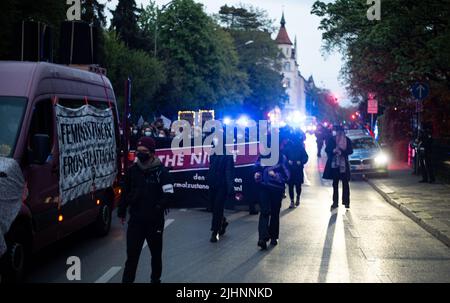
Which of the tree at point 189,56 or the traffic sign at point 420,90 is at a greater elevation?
the tree at point 189,56

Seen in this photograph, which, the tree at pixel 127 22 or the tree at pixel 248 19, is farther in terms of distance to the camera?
the tree at pixel 248 19

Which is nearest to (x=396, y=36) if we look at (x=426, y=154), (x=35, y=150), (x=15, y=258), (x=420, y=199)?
(x=426, y=154)

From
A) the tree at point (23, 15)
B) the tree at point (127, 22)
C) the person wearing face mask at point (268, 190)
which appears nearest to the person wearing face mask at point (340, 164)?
the person wearing face mask at point (268, 190)

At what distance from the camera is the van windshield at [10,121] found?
28.5 ft

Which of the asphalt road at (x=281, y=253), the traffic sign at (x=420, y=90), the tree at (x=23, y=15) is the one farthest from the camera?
the tree at (x=23, y=15)

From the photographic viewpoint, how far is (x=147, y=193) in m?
8.09

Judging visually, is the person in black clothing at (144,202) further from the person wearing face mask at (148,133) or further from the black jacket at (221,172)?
the person wearing face mask at (148,133)

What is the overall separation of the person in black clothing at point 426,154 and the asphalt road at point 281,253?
27.1ft

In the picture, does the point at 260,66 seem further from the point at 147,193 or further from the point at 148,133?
the point at 147,193

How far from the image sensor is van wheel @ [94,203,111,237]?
12684 mm

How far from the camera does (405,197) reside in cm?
1989
